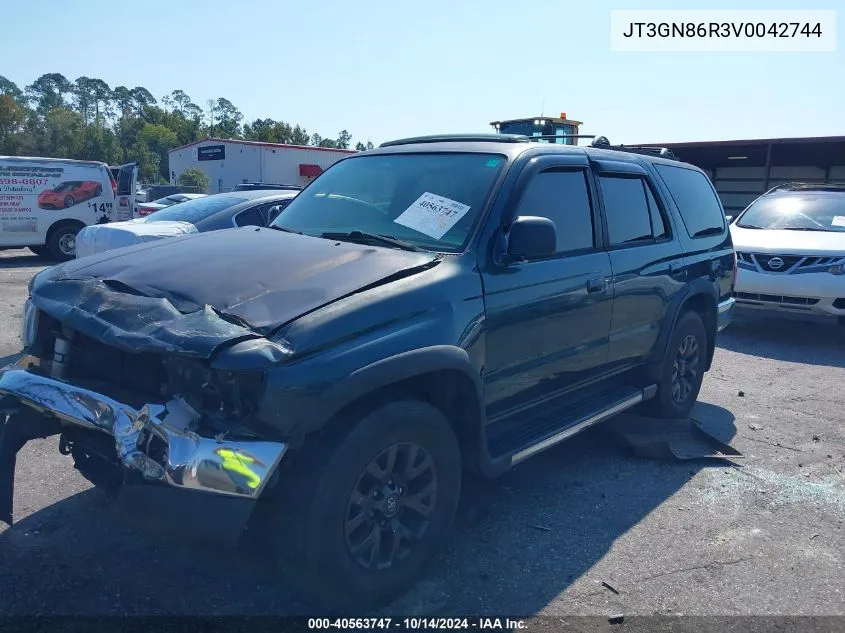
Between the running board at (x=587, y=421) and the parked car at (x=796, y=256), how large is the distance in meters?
4.46

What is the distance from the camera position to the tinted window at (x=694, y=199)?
17.8ft

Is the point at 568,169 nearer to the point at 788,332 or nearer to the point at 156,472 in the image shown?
the point at 156,472

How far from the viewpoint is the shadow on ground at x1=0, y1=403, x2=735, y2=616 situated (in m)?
3.04

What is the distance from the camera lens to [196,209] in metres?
8.32

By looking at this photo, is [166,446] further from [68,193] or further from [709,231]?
[68,193]

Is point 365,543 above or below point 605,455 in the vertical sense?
above

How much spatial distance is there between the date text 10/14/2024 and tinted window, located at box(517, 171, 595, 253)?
6.56 ft

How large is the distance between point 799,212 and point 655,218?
5830mm

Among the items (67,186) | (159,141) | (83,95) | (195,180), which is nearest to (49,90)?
(83,95)

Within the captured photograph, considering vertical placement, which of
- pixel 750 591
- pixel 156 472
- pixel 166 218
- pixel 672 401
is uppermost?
pixel 166 218

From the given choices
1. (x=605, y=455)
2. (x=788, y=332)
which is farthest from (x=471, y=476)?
(x=788, y=332)

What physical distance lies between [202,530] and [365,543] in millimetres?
688

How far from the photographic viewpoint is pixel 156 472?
257 cm

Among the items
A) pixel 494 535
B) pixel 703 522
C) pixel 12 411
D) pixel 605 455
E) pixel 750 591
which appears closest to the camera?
pixel 12 411
